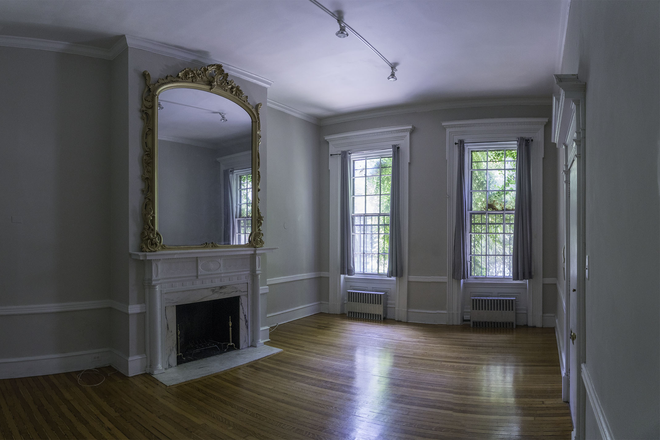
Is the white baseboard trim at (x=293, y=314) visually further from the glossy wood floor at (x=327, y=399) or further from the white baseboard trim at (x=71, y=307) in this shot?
the white baseboard trim at (x=71, y=307)

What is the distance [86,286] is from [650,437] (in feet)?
15.5

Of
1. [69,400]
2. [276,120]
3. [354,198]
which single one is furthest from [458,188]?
[69,400]

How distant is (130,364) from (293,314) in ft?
9.43

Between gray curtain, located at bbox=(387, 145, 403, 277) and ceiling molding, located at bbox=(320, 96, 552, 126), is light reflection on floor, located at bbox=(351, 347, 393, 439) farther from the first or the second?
ceiling molding, located at bbox=(320, 96, 552, 126)

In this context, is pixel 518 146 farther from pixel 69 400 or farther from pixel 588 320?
pixel 69 400

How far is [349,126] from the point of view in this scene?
23.0 ft

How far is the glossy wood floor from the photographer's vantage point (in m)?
2.97

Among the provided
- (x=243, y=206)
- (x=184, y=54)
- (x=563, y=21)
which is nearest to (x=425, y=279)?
(x=243, y=206)

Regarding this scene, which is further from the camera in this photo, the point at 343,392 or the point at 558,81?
the point at 343,392

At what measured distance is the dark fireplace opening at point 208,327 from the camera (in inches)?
188

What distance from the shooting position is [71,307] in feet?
13.9

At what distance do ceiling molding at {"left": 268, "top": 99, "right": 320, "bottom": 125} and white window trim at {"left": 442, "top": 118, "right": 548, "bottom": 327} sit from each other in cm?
223

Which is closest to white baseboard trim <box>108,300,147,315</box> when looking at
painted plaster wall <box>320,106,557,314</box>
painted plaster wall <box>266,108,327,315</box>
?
painted plaster wall <box>266,108,327,315</box>

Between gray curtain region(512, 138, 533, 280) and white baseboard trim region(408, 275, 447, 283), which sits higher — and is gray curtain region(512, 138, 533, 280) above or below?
above
